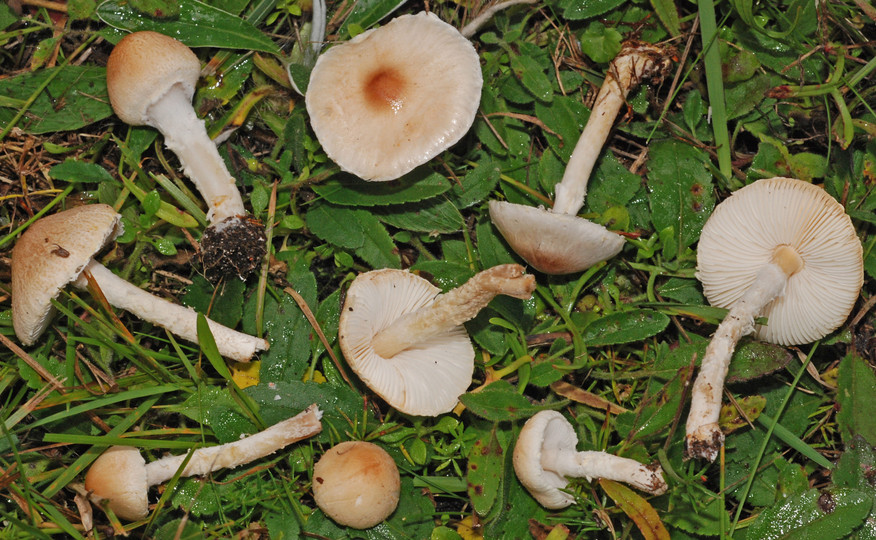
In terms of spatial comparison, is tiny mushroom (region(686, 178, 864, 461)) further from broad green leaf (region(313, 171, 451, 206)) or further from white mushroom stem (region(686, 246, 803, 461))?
broad green leaf (region(313, 171, 451, 206))

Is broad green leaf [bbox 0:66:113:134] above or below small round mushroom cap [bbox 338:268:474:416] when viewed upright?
above

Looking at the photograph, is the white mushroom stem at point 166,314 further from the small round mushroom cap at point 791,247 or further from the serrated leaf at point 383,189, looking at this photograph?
the small round mushroom cap at point 791,247

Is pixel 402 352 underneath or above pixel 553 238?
underneath

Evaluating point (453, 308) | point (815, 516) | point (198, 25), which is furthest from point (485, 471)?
point (198, 25)

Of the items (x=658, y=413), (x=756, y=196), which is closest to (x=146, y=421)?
(x=658, y=413)

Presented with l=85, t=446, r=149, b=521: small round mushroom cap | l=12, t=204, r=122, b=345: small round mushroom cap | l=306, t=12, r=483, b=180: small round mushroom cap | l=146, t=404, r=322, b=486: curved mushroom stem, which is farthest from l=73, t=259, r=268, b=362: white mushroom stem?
l=306, t=12, r=483, b=180: small round mushroom cap

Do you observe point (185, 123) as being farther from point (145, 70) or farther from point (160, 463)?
point (160, 463)
